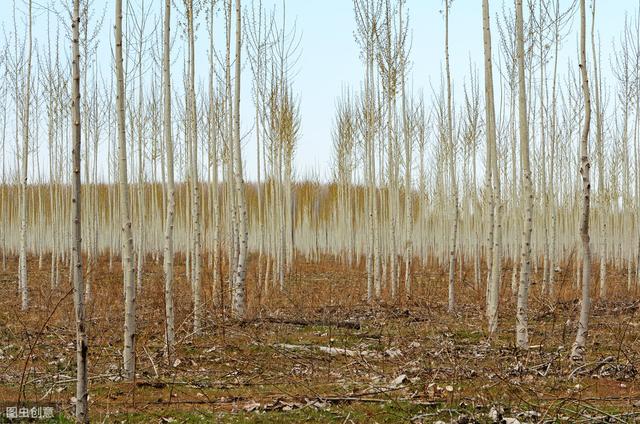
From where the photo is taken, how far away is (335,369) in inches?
264

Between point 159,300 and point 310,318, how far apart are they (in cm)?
311

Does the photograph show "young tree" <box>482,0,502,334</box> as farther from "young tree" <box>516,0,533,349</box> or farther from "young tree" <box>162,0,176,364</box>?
"young tree" <box>162,0,176,364</box>

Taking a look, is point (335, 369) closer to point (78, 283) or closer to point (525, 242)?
point (525, 242)

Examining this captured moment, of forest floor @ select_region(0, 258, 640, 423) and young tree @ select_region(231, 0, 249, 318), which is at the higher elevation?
young tree @ select_region(231, 0, 249, 318)

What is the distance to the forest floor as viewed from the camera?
4.81 m

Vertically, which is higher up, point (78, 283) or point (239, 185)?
point (239, 185)

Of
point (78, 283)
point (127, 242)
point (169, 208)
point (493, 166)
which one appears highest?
point (493, 166)

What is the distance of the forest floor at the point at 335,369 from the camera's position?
4809 millimetres

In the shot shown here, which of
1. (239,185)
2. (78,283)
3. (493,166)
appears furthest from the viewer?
(239,185)

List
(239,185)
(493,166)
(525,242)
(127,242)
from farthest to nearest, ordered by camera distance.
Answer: (239,185) < (493,166) < (525,242) < (127,242)

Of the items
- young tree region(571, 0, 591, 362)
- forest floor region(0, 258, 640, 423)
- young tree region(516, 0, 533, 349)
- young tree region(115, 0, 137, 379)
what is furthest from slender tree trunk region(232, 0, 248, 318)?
young tree region(571, 0, 591, 362)

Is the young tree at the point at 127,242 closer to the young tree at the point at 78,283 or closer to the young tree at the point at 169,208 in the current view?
the young tree at the point at 169,208

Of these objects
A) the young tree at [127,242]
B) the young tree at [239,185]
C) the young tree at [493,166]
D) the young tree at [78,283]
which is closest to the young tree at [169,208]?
the young tree at [127,242]

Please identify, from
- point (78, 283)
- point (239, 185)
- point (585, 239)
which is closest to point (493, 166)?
point (585, 239)
